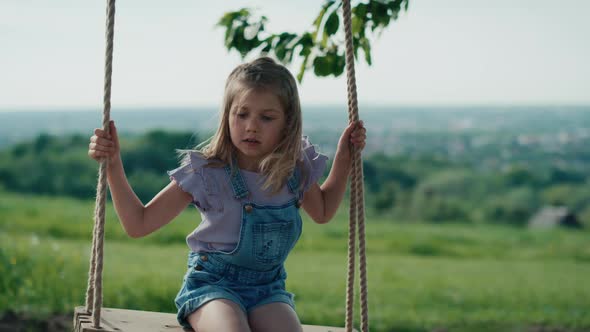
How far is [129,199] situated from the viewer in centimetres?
247

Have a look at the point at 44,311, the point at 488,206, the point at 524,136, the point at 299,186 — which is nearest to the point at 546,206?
→ the point at 488,206

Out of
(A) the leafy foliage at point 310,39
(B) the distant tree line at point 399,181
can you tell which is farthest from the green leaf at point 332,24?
(B) the distant tree line at point 399,181

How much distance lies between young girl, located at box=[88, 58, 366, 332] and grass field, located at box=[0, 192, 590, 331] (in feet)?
9.24

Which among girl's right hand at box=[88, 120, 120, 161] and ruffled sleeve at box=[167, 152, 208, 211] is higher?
girl's right hand at box=[88, 120, 120, 161]

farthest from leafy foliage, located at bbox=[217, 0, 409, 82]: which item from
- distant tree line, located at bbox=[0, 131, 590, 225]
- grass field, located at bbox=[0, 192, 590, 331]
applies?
distant tree line, located at bbox=[0, 131, 590, 225]

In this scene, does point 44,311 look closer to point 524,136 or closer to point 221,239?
point 221,239

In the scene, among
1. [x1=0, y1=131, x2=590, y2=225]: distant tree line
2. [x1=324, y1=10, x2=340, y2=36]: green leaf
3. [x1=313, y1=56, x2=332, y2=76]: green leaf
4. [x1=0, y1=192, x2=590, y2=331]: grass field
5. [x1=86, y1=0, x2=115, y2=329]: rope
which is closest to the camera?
[x1=86, y1=0, x2=115, y2=329]: rope

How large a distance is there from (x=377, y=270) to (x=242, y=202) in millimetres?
5593

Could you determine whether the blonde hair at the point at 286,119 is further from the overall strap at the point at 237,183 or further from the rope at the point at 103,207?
the rope at the point at 103,207

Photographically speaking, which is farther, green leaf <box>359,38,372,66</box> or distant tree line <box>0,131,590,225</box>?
distant tree line <box>0,131,590,225</box>

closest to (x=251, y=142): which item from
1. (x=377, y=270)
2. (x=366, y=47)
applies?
(x=366, y=47)

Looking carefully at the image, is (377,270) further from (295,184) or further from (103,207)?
(103,207)

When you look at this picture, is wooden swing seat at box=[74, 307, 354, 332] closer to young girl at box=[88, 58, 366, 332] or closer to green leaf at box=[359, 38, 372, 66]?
young girl at box=[88, 58, 366, 332]

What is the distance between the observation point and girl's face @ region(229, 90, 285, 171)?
252 cm
